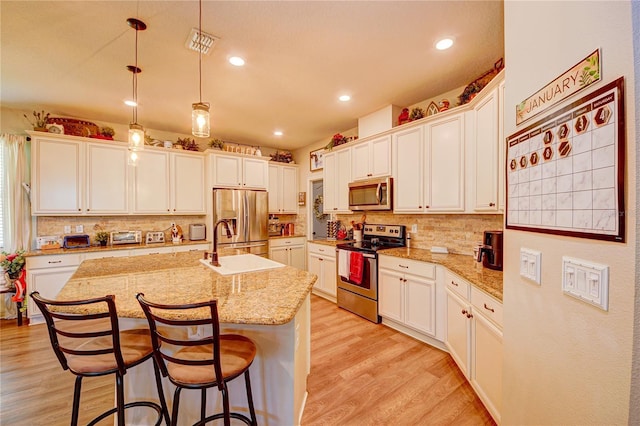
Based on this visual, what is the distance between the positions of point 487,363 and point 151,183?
15.4 feet

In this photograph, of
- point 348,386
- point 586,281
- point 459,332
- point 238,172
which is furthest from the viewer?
point 238,172

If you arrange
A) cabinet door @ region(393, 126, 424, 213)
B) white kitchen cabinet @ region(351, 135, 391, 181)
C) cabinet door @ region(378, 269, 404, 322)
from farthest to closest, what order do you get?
white kitchen cabinet @ region(351, 135, 391, 181) < cabinet door @ region(393, 126, 424, 213) < cabinet door @ region(378, 269, 404, 322)

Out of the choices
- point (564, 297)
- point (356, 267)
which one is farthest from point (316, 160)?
point (564, 297)

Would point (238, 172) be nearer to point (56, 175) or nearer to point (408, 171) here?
point (56, 175)

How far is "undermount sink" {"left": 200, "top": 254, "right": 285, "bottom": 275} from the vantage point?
195cm

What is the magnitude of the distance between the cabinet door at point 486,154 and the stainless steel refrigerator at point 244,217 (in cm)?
336

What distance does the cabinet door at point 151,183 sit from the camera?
402 centimetres

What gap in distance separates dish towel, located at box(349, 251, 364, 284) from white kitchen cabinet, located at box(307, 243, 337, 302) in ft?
1.78

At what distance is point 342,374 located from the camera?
2.22 metres

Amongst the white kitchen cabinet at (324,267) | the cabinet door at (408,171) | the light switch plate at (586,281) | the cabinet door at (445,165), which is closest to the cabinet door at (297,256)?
the white kitchen cabinet at (324,267)

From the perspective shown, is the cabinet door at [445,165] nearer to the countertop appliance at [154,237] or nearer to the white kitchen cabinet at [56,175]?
the countertop appliance at [154,237]

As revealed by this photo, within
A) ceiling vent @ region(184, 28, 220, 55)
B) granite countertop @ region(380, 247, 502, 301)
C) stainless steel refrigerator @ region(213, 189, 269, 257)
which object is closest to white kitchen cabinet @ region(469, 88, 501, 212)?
granite countertop @ region(380, 247, 502, 301)

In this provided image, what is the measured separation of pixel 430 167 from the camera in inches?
119

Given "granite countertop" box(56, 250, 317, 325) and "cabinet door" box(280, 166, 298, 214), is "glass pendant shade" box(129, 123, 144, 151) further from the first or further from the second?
"cabinet door" box(280, 166, 298, 214)
